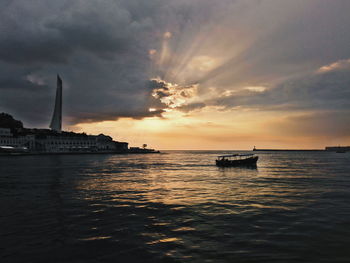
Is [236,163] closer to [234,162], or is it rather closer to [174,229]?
[234,162]

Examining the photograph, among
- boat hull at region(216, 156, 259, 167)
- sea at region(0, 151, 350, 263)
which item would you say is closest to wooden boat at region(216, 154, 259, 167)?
boat hull at region(216, 156, 259, 167)

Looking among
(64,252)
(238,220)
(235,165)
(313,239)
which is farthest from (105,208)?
(235,165)

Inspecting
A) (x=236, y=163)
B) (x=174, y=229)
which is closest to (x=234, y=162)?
(x=236, y=163)

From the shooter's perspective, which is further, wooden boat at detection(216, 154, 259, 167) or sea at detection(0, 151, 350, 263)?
wooden boat at detection(216, 154, 259, 167)

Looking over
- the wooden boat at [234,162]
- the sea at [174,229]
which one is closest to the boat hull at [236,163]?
the wooden boat at [234,162]

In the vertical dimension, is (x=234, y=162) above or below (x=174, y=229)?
above

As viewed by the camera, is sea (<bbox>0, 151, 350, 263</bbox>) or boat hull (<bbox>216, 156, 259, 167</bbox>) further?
boat hull (<bbox>216, 156, 259, 167</bbox>)

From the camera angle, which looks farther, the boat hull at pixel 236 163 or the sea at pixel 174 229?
the boat hull at pixel 236 163

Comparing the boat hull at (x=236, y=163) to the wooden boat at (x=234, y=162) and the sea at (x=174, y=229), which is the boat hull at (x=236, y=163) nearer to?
the wooden boat at (x=234, y=162)

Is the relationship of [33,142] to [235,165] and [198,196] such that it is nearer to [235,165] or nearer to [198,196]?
[235,165]

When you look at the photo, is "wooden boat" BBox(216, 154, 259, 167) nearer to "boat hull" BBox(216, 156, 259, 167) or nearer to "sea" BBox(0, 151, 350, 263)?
"boat hull" BBox(216, 156, 259, 167)

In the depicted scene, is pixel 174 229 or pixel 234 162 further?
pixel 234 162

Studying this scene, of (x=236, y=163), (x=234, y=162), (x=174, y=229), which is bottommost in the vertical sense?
(x=174, y=229)

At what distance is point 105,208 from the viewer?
1773cm
